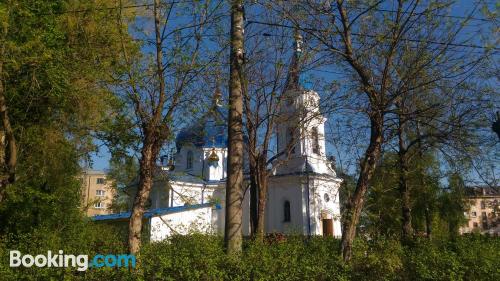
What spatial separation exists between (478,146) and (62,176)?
40.7 feet

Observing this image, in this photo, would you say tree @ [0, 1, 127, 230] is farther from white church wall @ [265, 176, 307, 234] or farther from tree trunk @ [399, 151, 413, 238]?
white church wall @ [265, 176, 307, 234]

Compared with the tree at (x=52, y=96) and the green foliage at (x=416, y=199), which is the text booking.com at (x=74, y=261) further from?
the green foliage at (x=416, y=199)

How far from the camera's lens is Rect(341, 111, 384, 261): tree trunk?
8.42m

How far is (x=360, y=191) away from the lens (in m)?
8.80

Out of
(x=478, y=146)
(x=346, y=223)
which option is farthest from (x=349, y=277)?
(x=478, y=146)

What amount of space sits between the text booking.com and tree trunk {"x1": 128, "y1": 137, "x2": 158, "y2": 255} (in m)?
0.46

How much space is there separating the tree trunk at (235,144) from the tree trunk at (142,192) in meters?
1.59

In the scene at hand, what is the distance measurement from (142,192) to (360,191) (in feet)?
13.7

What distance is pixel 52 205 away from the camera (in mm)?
14523

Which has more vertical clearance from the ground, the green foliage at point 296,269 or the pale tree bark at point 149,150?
the pale tree bark at point 149,150

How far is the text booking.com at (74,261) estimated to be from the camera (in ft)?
22.7

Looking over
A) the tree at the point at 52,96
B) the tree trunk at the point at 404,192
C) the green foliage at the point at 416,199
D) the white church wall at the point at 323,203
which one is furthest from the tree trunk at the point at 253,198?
the white church wall at the point at 323,203

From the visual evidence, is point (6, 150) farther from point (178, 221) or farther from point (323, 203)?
point (323, 203)

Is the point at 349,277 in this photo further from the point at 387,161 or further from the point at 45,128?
the point at 387,161
